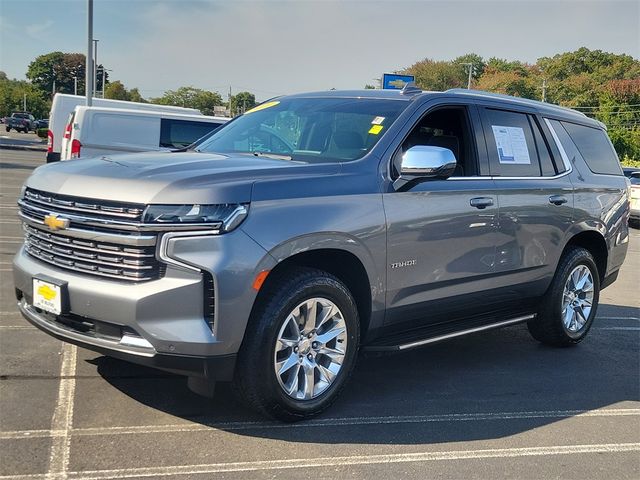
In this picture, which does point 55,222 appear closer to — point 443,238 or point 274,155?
point 274,155

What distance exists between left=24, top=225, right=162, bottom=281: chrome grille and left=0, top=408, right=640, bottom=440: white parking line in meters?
0.89

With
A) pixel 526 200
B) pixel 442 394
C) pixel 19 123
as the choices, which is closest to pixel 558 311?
pixel 526 200

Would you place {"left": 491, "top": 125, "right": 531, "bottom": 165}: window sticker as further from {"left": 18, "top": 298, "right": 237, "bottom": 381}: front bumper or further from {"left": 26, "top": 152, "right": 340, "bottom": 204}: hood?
{"left": 18, "top": 298, "right": 237, "bottom": 381}: front bumper

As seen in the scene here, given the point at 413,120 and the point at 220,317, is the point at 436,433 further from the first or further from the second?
the point at 413,120

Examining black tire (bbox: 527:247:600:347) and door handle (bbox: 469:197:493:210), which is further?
black tire (bbox: 527:247:600:347)

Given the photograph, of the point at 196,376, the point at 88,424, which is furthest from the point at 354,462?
the point at 88,424

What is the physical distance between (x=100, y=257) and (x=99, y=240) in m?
0.10

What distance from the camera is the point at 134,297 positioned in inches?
132

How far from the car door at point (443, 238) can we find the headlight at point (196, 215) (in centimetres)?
114

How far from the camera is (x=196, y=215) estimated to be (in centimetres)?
→ 340

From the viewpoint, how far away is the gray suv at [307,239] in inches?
134

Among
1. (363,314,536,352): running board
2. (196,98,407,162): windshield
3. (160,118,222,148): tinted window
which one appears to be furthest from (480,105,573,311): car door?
(160,118,222,148): tinted window

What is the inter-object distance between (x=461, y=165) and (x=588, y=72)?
94.7 metres

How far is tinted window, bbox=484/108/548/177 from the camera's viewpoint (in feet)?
16.9
